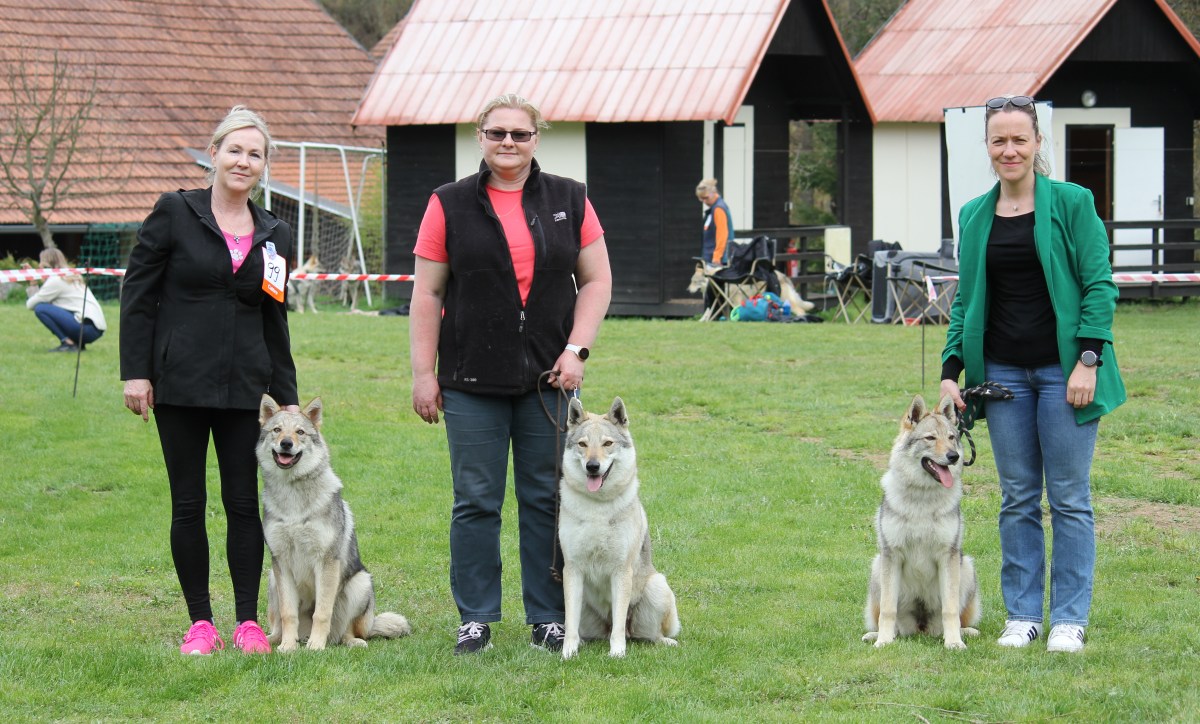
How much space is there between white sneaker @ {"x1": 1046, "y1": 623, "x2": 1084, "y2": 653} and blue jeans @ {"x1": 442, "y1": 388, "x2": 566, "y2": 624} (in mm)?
1860

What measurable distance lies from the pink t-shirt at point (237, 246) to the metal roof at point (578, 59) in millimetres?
12929

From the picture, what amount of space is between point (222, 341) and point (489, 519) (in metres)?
1.21

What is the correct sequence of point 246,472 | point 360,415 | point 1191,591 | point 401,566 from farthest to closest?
1. point 360,415
2. point 401,566
3. point 1191,591
4. point 246,472

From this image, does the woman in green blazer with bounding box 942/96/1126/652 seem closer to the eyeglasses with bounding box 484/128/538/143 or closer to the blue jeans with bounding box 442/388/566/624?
the blue jeans with bounding box 442/388/566/624

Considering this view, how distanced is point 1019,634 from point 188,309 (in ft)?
11.0

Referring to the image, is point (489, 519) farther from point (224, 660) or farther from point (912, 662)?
point (912, 662)

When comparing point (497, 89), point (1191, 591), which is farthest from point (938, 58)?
point (1191, 591)

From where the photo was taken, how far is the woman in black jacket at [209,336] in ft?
16.8

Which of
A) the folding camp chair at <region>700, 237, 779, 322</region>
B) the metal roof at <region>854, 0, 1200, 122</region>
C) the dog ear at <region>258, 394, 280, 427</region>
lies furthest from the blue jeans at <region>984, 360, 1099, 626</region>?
the metal roof at <region>854, 0, 1200, 122</region>

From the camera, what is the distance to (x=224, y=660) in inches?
197

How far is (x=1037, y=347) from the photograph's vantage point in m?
5.05

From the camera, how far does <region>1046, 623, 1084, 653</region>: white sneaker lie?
505 centimetres

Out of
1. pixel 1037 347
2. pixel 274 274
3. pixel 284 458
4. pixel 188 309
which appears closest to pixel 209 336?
pixel 188 309

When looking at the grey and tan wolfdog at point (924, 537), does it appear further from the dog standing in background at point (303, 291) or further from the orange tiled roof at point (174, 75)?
the orange tiled roof at point (174, 75)
